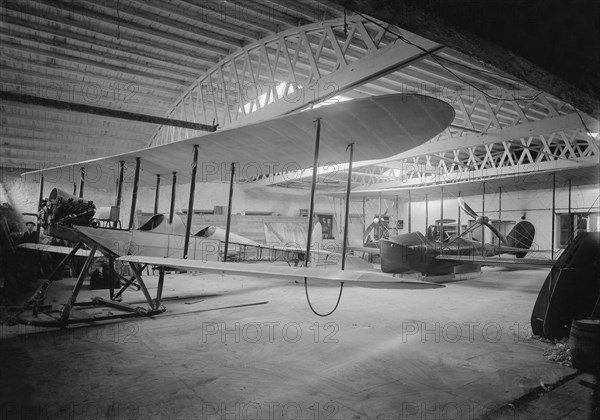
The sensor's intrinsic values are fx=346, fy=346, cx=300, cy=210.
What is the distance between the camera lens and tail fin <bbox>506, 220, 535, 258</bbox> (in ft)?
50.9

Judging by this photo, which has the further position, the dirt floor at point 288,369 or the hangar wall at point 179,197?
the hangar wall at point 179,197

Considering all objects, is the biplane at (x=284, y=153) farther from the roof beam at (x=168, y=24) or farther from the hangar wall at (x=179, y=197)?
the hangar wall at (x=179, y=197)

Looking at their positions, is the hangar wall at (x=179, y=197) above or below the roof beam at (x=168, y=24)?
below

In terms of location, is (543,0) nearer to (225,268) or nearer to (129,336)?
(225,268)

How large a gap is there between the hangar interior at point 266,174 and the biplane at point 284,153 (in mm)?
60

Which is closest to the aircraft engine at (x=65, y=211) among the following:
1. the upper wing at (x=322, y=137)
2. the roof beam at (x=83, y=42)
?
the upper wing at (x=322, y=137)

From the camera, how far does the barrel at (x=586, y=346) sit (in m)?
3.71

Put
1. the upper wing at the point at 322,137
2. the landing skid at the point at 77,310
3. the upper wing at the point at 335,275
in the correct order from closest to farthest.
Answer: the upper wing at the point at 335,275 → the upper wing at the point at 322,137 → the landing skid at the point at 77,310

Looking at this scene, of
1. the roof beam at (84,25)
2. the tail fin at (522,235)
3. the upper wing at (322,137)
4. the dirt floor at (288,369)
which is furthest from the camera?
the tail fin at (522,235)

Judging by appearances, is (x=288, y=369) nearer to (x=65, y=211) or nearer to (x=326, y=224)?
(x=65, y=211)

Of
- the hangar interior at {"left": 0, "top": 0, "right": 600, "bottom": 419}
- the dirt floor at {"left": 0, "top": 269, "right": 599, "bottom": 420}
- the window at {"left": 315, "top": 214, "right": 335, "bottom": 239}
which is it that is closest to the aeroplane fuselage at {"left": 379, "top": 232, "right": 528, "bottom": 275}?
the hangar interior at {"left": 0, "top": 0, "right": 600, "bottom": 419}

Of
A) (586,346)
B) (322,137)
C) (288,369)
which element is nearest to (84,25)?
(322,137)

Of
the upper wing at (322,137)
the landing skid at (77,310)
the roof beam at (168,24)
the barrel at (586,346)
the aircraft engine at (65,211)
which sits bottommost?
the landing skid at (77,310)

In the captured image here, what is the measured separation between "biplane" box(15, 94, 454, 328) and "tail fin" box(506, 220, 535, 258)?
46.0ft
